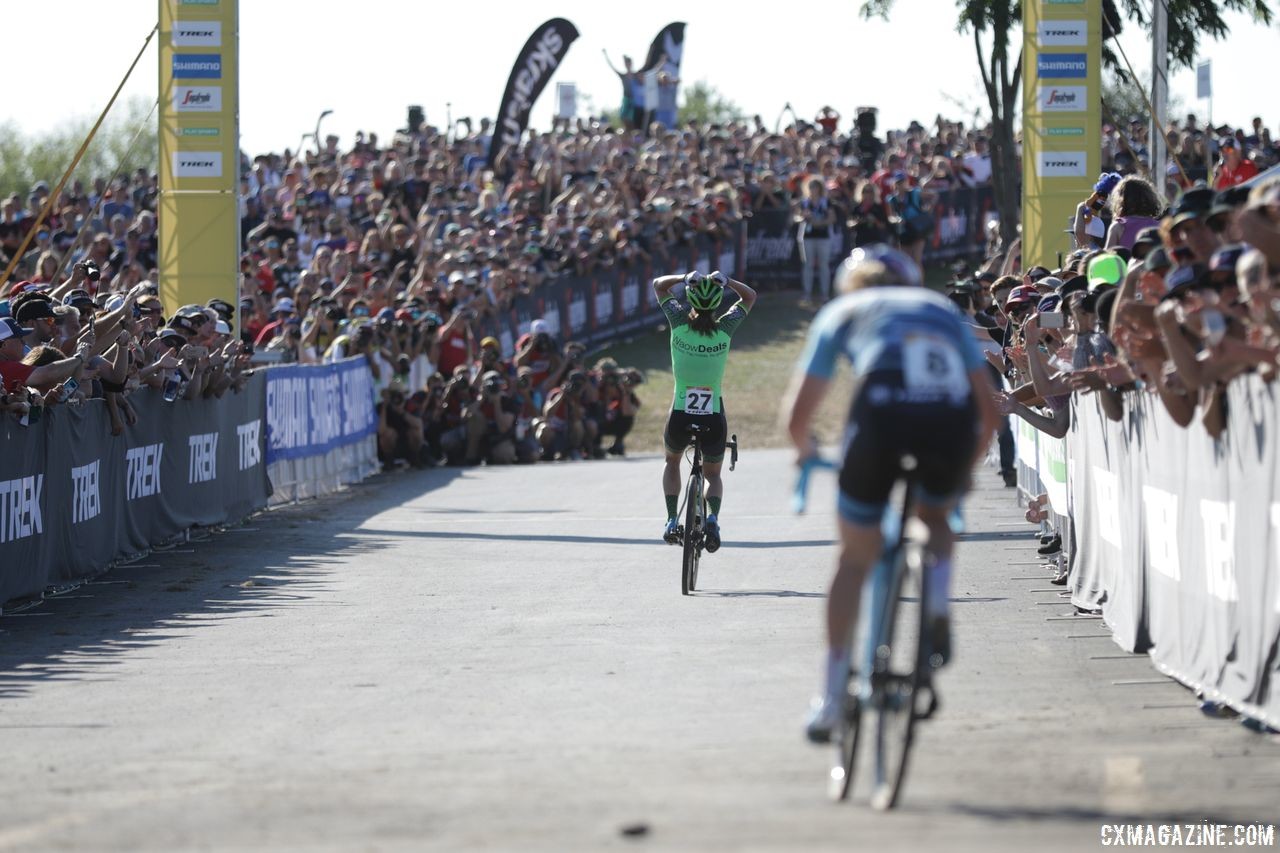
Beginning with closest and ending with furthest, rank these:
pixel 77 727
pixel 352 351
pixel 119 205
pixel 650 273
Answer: pixel 77 727
pixel 352 351
pixel 119 205
pixel 650 273

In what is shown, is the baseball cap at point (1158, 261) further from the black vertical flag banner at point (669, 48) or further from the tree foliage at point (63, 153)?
the tree foliage at point (63, 153)

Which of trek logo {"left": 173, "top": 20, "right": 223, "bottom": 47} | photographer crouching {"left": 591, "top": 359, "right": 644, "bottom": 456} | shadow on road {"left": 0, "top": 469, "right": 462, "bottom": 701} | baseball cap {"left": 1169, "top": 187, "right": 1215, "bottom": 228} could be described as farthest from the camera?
photographer crouching {"left": 591, "top": 359, "right": 644, "bottom": 456}

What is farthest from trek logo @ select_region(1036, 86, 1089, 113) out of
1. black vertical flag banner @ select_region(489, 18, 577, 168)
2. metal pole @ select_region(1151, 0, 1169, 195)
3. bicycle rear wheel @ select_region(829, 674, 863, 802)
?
black vertical flag banner @ select_region(489, 18, 577, 168)

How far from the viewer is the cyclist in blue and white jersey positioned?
7.15 m

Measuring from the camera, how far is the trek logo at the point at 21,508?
1341cm

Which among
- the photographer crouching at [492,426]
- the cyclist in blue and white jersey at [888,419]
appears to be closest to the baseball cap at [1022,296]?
the cyclist in blue and white jersey at [888,419]

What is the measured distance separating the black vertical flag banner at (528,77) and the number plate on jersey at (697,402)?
28.7m

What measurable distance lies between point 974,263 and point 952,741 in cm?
3967

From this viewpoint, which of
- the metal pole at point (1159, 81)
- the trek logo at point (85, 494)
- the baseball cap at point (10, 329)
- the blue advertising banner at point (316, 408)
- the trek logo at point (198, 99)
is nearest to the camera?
the baseball cap at point (10, 329)

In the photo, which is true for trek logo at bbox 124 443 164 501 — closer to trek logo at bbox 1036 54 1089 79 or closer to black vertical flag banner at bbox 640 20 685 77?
trek logo at bbox 1036 54 1089 79

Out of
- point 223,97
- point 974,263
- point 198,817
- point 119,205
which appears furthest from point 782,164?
point 198,817

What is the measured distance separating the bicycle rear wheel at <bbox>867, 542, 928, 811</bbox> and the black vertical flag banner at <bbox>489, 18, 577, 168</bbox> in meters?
36.4

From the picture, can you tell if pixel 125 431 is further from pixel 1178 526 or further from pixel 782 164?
pixel 782 164

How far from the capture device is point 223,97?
2295cm
